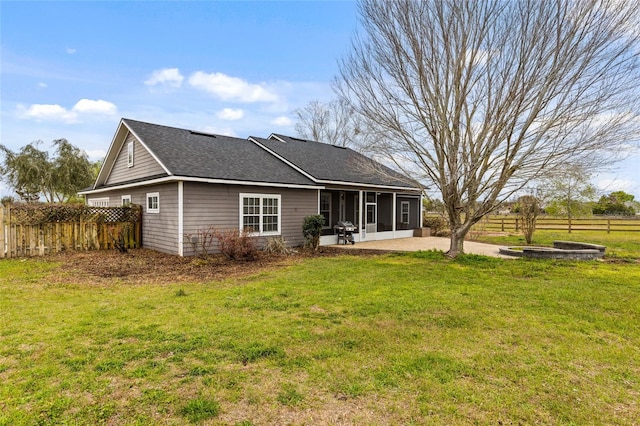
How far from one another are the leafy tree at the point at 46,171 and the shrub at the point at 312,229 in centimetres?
2800

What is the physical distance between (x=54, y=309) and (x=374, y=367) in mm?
4926

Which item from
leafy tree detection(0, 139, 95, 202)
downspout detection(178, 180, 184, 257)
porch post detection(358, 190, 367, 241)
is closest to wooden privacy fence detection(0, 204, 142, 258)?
downspout detection(178, 180, 184, 257)

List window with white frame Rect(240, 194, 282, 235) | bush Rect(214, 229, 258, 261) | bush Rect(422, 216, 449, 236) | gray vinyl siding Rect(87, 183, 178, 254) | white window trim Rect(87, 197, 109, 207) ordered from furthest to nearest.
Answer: bush Rect(422, 216, 449, 236), white window trim Rect(87, 197, 109, 207), window with white frame Rect(240, 194, 282, 235), gray vinyl siding Rect(87, 183, 178, 254), bush Rect(214, 229, 258, 261)

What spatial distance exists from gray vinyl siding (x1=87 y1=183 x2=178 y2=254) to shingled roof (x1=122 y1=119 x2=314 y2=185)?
3.14 feet

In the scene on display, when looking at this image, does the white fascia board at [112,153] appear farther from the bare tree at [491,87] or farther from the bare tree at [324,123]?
the bare tree at [324,123]

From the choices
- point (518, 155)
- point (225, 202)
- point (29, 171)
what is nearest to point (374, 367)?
point (518, 155)

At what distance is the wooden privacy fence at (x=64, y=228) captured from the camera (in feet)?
33.7

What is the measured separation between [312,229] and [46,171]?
96.6ft

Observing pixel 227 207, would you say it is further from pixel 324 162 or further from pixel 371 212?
pixel 371 212

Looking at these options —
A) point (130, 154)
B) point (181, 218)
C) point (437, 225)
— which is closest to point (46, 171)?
point (130, 154)

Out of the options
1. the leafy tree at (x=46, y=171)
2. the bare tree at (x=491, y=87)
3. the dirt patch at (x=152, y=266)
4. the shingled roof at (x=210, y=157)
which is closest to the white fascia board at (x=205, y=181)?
the shingled roof at (x=210, y=157)

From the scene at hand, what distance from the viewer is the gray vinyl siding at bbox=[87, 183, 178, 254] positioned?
11.0 m

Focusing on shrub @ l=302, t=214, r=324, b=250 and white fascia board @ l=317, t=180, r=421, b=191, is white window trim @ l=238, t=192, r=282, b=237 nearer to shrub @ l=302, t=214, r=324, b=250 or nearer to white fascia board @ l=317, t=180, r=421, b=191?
shrub @ l=302, t=214, r=324, b=250

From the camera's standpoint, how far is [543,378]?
313cm
